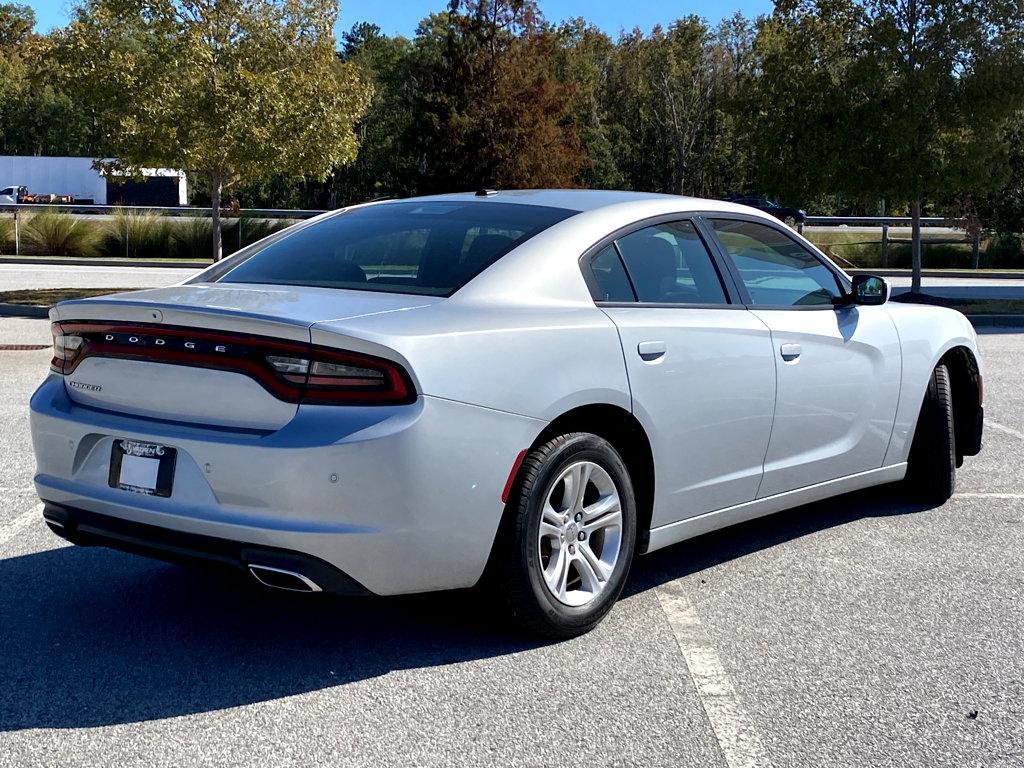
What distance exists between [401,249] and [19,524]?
96.5 inches

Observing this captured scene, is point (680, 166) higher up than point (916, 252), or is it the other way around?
point (680, 166)

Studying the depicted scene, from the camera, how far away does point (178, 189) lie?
62094mm

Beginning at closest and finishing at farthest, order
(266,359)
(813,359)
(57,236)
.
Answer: (266,359) → (813,359) → (57,236)

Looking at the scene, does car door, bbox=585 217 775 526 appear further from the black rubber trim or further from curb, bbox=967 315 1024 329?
curb, bbox=967 315 1024 329

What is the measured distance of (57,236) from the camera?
3281cm

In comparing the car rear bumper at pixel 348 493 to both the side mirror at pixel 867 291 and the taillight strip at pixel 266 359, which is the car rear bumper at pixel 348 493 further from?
the side mirror at pixel 867 291

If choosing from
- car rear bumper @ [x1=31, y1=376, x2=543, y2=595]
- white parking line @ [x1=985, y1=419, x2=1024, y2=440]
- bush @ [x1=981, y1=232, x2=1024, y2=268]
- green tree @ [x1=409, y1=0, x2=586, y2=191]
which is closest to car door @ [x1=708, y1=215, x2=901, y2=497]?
car rear bumper @ [x1=31, y1=376, x2=543, y2=595]

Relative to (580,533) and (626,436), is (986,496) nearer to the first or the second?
(626,436)

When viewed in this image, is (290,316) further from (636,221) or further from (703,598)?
(703,598)

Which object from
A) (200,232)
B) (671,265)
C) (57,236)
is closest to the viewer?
(671,265)

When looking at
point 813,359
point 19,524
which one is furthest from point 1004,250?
point 19,524

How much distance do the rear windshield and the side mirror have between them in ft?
5.42

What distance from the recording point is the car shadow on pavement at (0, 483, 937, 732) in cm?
387

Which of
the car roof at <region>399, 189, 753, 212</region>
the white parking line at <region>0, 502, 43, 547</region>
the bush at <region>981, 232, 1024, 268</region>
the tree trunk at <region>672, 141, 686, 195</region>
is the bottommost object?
the white parking line at <region>0, 502, 43, 547</region>
